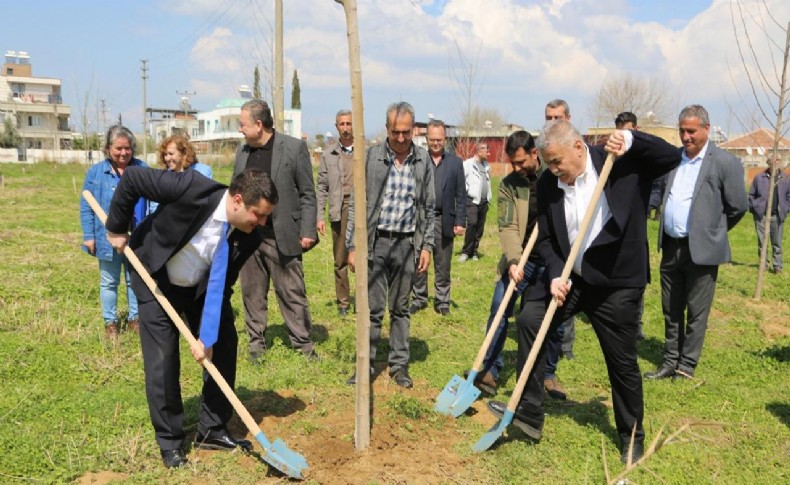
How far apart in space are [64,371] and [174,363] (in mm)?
1892

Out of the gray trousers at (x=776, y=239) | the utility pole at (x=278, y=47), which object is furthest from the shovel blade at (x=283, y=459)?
the gray trousers at (x=776, y=239)

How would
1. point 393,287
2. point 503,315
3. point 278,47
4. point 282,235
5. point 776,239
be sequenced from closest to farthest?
point 503,315
point 393,287
point 282,235
point 278,47
point 776,239

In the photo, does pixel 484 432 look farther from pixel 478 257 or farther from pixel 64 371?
pixel 478 257

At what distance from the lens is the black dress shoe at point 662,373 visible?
5.57 m

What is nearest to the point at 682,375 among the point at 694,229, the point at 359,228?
the point at 694,229

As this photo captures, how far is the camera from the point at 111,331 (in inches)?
235

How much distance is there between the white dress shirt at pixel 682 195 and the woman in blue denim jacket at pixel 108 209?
4.92 metres

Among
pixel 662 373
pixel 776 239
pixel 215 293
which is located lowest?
pixel 662 373

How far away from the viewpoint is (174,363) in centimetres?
381

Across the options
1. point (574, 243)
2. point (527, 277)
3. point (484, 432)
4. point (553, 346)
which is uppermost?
point (574, 243)

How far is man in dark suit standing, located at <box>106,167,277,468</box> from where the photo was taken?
3.54 meters

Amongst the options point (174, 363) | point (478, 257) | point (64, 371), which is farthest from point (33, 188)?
point (174, 363)

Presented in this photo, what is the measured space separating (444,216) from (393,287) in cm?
276

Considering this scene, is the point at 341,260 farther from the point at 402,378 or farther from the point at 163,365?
the point at 163,365
